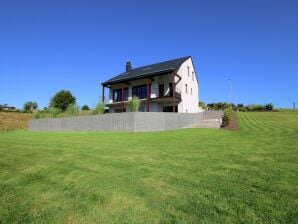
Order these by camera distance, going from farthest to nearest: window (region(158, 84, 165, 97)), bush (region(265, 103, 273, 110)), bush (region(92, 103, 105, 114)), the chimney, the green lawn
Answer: bush (region(265, 103, 273, 110))
the chimney
window (region(158, 84, 165, 97))
bush (region(92, 103, 105, 114))
the green lawn

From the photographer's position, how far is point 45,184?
476cm

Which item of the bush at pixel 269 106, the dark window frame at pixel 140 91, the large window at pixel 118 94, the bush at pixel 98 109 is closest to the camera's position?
the bush at pixel 98 109

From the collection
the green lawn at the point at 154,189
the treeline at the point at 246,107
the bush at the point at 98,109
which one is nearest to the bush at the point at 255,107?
the treeline at the point at 246,107

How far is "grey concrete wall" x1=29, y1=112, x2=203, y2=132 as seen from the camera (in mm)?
18656

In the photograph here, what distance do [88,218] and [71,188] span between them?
1316mm

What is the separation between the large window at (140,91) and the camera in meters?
31.8

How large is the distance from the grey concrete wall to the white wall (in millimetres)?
4068

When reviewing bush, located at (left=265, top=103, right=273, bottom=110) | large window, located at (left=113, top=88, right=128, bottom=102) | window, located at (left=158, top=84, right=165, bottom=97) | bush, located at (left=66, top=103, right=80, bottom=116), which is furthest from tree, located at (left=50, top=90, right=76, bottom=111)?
bush, located at (left=265, top=103, right=273, bottom=110)

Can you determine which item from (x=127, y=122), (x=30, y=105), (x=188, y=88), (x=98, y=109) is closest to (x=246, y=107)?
(x=188, y=88)

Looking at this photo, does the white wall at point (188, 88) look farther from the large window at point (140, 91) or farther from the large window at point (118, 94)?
the large window at point (118, 94)

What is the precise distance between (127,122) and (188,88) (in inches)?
620

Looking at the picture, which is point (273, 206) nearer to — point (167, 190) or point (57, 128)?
point (167, 190)

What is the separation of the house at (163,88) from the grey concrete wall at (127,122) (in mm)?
4285

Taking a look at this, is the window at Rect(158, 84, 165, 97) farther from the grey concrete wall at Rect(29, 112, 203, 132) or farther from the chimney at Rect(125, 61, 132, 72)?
the chimney at Rect(125, 61, 132, 72)
